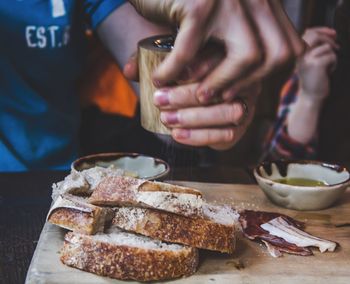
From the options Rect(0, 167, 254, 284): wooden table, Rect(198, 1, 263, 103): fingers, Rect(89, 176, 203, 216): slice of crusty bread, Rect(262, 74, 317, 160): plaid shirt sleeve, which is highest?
Rect(198, 1, 263, 103): fingers

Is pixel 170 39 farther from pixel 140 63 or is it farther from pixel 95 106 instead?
pixel 95 106

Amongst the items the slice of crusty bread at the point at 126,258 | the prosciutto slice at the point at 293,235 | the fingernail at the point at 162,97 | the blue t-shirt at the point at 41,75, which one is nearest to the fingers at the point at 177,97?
the fingernail at the point at 162,97

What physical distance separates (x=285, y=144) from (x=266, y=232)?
3.72 ft

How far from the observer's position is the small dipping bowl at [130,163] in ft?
5.41

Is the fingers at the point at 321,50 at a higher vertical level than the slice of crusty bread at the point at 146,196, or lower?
lower

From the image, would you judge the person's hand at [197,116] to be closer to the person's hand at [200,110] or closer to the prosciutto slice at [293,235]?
the person's hand at [200,110]

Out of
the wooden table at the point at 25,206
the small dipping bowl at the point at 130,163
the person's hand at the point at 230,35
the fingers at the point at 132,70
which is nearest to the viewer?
the person's hand at the point at 230,35

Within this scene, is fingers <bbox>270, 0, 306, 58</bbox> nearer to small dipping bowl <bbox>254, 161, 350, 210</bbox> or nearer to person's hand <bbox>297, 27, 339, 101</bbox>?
small dipping bowl <bbox>254, 161, 350, 210</bbox>

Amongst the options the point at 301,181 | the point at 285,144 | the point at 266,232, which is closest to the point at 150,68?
the point at 266,232

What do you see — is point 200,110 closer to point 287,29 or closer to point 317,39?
point 287,29

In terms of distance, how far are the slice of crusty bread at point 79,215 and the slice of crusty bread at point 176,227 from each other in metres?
0.03

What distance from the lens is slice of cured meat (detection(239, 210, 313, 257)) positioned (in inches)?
53.2

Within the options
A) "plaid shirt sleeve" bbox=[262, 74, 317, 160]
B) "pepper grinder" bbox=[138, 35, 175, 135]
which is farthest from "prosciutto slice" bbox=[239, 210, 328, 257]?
"plaid shirt sleeve" bbox=[262, 74, 317, 160]

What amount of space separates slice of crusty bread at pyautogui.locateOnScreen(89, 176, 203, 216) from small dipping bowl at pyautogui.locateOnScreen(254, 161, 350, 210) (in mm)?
329
